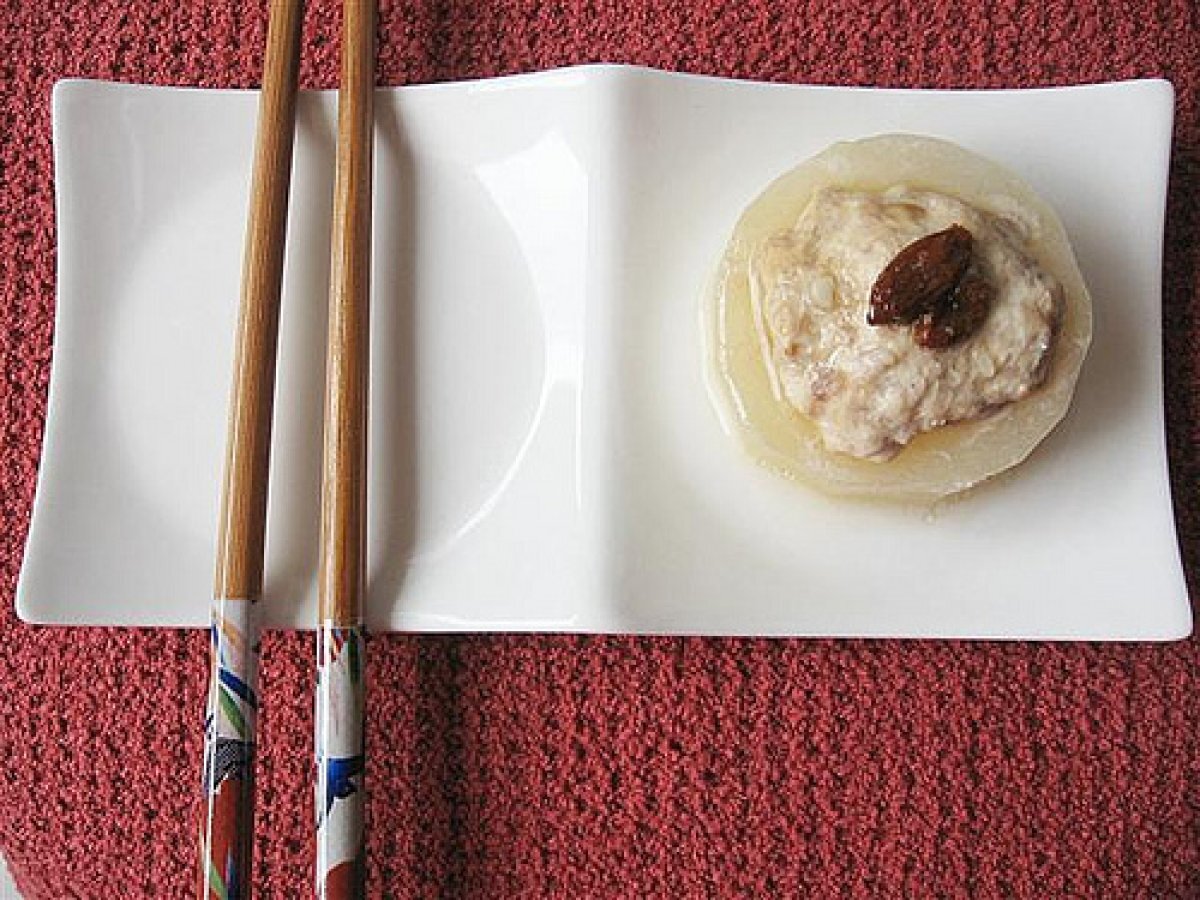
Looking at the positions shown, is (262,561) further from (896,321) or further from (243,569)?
(896,321)

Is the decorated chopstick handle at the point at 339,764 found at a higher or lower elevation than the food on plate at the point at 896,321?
lower

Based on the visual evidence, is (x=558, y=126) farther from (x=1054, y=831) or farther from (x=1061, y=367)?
(x=1054, y=831)

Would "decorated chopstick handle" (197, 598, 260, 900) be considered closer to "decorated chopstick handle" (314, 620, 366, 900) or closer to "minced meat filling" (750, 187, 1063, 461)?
"decorated chopstick handle" (314, 620, 366, 900)

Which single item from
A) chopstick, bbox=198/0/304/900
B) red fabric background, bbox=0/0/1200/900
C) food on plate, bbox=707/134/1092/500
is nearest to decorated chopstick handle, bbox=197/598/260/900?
chopstick, bbox=198/0/304/900

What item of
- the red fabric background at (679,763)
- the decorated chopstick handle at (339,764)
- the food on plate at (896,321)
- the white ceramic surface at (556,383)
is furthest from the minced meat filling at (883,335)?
the decorated chopstick handle at (339,764)

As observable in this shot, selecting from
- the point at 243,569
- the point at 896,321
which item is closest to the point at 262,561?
the point at 243,569

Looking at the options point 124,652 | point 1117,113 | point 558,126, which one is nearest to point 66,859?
point 124,652

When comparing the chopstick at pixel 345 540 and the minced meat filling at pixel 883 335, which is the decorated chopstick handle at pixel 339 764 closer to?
the chopstick at pixel 345 540
